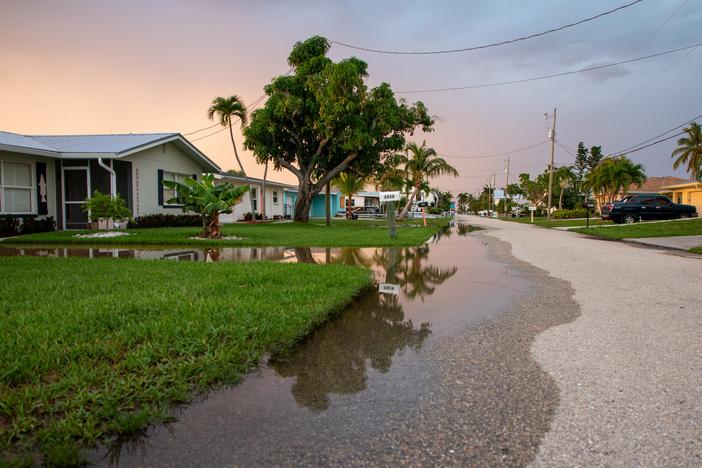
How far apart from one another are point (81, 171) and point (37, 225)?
3.49 meters

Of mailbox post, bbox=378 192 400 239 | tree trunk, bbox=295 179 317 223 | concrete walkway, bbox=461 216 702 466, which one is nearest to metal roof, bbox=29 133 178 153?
tree trunk, bbox=295 179 317 223

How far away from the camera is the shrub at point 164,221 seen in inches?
810

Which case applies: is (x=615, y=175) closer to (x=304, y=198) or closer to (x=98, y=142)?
(x=304, y=198)

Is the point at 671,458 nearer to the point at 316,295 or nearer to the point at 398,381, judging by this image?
the point at 398,381

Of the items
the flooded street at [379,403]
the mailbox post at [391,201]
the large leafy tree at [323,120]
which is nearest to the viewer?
the flooded street at [379,403]

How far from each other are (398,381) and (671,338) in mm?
3150

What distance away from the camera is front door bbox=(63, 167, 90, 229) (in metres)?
20.1

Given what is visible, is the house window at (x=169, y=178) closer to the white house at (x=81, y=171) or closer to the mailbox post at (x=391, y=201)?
the white house at (x=81, y=171)

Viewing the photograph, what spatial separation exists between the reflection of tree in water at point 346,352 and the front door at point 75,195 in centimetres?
1841

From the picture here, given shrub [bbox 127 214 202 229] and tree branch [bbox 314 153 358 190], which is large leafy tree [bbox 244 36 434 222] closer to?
tree branch [bbox 314 153 358 190]

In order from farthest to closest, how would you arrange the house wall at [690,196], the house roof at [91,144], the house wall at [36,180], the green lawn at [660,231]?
the house wall at [690,196], the green lawn at [660,231], the house roof at [91,144], the house wall at [36,180]

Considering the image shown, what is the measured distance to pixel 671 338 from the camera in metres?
4.83

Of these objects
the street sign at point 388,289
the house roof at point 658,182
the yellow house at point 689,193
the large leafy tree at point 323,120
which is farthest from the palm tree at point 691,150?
the street sign at point 388,289

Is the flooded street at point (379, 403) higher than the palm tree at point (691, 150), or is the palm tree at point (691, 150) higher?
the palm tree at point (691, 150)
